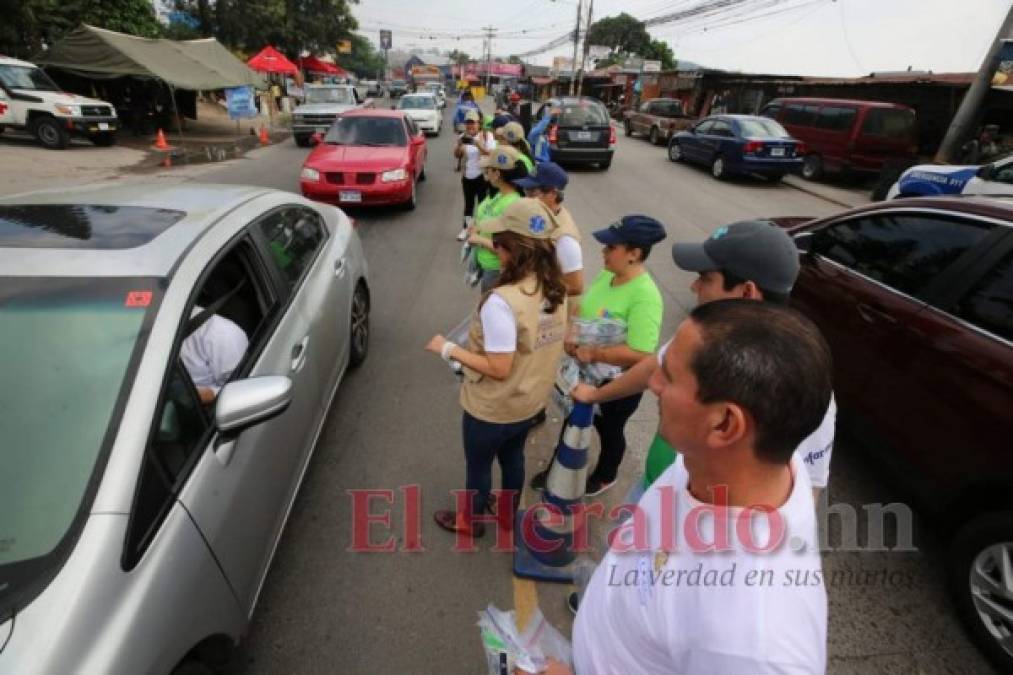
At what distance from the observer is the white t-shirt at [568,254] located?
3.06 m

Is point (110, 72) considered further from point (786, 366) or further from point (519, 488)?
point (786, 366)

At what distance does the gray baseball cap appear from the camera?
66.8 inches

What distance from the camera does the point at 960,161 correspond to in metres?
11.4

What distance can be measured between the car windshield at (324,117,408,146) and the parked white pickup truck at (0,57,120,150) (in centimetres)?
904

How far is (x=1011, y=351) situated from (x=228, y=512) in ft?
10.3

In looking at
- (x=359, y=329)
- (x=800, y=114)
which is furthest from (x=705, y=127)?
(x=359, y=329)

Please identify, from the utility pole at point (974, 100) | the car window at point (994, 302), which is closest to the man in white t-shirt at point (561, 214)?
the car window at point (994, 302)

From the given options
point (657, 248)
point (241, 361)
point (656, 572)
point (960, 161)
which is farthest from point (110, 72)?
point (960, 161)

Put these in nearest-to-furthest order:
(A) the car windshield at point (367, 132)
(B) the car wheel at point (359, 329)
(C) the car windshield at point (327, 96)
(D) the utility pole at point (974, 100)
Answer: (B) the car wheel at point (359, 329), (A) the car windshield at point (367, 132), (D) the utility pole at point (974, 100), (C) the car windshield at point (327, 96)

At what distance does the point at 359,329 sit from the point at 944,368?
11.9 ft

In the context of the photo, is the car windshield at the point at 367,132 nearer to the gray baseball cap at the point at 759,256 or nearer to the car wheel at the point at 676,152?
the gray baseball cap at the point at 759,256

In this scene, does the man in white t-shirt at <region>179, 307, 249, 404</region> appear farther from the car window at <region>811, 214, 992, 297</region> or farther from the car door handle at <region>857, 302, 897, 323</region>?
the car window at <region>811, 214, 992, 297</region>

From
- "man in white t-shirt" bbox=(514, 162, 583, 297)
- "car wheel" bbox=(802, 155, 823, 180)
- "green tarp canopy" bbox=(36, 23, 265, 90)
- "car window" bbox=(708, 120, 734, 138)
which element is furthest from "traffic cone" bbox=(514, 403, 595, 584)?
"green tarp canopy" bbox=(36, 23, 265, 90)

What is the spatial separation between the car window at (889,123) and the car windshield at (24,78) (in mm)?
19760
